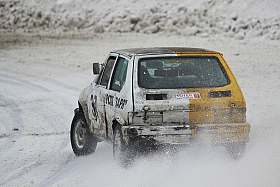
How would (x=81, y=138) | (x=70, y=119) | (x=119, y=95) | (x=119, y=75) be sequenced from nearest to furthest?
(x=119, y=95), (x=119, y=75), (x=81, y=138), (x=70, y=119)

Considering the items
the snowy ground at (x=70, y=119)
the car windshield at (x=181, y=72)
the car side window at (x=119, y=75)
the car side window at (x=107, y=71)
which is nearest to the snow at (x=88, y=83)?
the snowy ground at (x=70, y=119)

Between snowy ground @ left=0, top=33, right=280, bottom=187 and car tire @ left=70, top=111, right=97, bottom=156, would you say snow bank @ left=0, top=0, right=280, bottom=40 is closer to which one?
snowy ground @ left=0, top=33, right=280, bottom=187

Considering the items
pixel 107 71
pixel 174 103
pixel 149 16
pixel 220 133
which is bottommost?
pixel 220 133

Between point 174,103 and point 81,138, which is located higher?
point 174,103

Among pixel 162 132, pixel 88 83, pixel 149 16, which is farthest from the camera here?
pixel 149 16

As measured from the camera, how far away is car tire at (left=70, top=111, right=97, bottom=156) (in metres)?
7.64

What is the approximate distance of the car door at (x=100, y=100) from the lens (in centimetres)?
693

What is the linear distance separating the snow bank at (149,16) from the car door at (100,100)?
18296mm

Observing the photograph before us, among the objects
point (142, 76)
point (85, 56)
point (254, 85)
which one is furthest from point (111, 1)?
point (142, 76)

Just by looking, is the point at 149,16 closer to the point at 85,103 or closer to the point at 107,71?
the point at 85,103

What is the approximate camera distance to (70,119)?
11.7 metres

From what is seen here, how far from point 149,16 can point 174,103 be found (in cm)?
2662

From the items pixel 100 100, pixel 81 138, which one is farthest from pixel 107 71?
pixel 81 138

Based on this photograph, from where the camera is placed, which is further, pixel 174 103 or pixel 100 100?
pixel 100 100
